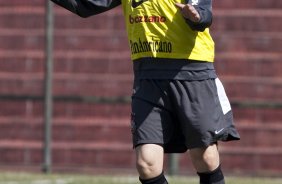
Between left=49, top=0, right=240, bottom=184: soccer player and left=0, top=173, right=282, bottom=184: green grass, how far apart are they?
3244mm

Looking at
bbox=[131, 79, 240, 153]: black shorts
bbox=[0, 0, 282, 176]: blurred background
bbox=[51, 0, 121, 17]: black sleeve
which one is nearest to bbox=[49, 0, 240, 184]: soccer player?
bbox=[131, 79, 240, 153]: black shorts

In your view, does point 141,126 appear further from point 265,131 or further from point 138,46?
point 265,131

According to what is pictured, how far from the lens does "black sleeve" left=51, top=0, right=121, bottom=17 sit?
717cm

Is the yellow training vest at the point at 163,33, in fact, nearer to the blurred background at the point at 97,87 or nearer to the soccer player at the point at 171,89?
the soccer player at the point at 171,89

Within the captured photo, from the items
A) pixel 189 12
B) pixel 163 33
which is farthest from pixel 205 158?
pixel 189 12

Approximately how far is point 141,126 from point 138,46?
494 mm

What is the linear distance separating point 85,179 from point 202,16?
4183mm

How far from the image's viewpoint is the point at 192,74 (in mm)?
6934

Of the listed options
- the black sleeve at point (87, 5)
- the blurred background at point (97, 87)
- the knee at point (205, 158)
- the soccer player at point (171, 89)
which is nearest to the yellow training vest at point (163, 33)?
the soccer player at point (171, 89)

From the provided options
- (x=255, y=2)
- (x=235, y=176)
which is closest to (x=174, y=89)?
(x=235, y=176)

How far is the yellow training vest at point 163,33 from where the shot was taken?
688cm

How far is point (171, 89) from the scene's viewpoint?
6.89m

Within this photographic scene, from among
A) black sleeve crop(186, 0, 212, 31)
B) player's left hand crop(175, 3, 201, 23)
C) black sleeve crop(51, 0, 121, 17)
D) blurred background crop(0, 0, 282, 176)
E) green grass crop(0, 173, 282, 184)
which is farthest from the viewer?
blurred background crop(0, 0, 282, 176)

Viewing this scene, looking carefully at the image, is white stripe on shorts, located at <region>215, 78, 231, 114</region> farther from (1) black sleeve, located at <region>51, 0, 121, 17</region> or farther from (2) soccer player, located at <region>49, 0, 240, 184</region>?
(1) black sleeve, located at <region>51, 0, 121, 17</region>
